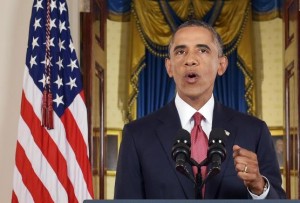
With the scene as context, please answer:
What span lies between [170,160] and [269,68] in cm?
777

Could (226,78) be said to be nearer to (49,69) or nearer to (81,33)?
(81,33)

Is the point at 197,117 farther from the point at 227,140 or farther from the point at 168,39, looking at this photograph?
the point at 168,39

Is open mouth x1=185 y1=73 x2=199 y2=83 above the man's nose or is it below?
below

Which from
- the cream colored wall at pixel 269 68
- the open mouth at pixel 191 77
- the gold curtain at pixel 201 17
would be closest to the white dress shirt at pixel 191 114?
the open mouth at pixel 191 77

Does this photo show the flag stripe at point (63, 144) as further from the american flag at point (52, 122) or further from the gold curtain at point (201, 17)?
the gold curtain at point (201, 17)

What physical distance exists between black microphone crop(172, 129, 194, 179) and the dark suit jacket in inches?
11.0

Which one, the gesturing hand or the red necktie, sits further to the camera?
the red necktie

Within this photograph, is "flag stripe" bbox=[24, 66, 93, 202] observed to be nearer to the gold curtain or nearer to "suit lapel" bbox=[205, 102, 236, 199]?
"suit lapel" bbox=[205, 102, 236, 199]

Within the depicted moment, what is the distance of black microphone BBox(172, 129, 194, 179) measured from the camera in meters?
1.74

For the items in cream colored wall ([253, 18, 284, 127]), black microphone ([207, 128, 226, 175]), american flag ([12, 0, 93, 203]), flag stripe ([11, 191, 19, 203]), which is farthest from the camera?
cream colored wall ([253, 18, 284, 127])

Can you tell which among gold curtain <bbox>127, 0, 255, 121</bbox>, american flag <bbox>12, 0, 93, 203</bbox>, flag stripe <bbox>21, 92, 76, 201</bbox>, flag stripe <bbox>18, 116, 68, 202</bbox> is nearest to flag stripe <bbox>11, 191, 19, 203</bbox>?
american flag <bbox>12, 0, 93, 203</bbox>

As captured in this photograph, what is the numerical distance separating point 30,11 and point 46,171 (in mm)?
1504

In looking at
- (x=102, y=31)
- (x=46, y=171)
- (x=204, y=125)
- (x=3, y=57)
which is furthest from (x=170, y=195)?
(x=102, y=31)

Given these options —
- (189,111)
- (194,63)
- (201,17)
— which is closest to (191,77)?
(194,63)
